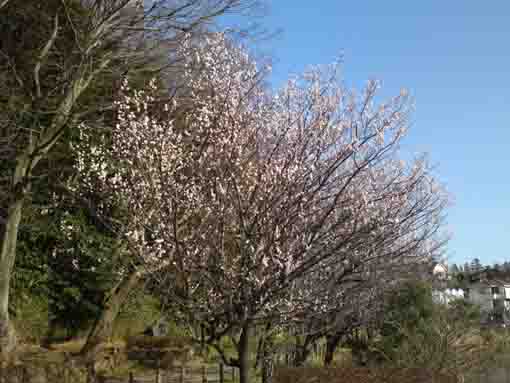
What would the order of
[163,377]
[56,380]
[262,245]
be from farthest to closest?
[163,377] < [56,380] < [262,245]

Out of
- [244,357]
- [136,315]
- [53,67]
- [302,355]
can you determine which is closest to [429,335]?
[302,355]

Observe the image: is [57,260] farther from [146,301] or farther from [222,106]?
[222,106]

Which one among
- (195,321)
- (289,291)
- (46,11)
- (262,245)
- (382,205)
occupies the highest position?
(46,11)

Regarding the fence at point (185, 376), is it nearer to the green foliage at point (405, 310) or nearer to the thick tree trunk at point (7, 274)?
the thick tree trunk at point (7, 274)

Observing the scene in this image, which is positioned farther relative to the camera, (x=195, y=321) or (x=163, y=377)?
(x=163, y=377)

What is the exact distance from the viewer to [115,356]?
12328mm

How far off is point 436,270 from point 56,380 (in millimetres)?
12197

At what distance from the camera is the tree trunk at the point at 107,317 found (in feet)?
36.6

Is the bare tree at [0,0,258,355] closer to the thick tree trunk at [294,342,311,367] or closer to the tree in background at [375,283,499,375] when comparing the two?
the thick tree trunk at [294,342,311,367]

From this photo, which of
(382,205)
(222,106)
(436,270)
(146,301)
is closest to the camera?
(222,106)

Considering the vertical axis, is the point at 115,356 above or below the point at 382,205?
below

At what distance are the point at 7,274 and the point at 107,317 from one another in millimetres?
3076

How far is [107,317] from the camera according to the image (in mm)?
11547

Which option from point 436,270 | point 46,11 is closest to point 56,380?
point 46,11
